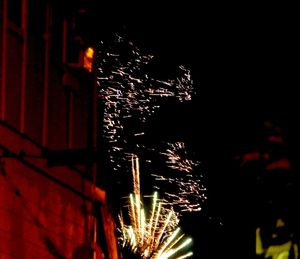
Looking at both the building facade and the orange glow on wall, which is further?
the orange glow on wall

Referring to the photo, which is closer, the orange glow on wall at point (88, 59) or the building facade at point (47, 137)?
the building facade at point (47, 137)

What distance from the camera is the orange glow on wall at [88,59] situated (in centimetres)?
1538

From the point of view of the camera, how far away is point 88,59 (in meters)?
15.6

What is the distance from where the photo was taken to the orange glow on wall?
1538cm

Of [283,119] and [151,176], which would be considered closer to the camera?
[283,119]

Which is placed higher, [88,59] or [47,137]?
[88,59]

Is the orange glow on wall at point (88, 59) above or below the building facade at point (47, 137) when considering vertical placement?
above

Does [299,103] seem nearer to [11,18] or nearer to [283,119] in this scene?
[283,119]

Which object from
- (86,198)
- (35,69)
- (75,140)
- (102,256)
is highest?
(35,69)

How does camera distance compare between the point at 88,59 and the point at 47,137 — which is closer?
the point at 47,137

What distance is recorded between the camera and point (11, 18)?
13.2 metres

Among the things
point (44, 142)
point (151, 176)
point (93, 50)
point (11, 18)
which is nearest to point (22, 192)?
point (44, 142)

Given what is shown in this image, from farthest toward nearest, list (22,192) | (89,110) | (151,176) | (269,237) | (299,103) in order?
(151,176) → (89,110) → (22,192) → (299,103) → (269,237)

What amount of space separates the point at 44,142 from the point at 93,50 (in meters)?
2.37
